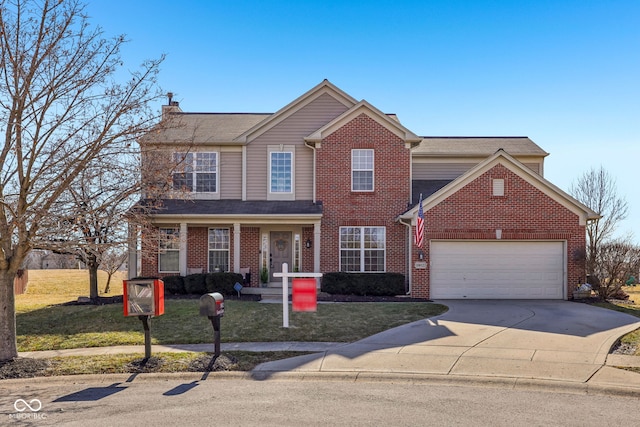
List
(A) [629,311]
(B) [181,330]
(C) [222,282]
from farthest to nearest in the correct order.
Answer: (C) [222,282], (A) [629,311], (B) [181,330]

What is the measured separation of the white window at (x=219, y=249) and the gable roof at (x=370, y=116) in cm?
496

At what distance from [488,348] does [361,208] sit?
435 inches

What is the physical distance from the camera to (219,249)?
21.8 metres

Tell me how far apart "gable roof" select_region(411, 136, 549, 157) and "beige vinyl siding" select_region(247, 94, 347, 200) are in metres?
4.35

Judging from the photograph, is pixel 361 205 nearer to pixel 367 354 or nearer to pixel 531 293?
pixel 531 293

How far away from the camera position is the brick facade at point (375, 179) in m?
21.1

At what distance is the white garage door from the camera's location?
18656 mm

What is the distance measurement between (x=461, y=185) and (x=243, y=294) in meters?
8.61

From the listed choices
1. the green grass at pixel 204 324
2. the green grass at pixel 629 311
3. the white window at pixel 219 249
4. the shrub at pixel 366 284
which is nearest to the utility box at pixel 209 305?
the green grass at pixel 204 324

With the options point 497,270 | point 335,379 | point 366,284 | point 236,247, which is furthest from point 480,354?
point 236,247

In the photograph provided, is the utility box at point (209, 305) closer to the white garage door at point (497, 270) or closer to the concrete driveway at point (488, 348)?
the concrete driveway at point (488, 348)

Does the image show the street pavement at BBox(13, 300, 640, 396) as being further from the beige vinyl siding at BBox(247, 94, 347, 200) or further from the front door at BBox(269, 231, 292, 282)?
the beige vinyl siding at BBox(247, 94, 347, 200)

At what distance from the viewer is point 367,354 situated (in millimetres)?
10312

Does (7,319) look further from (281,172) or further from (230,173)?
(281,172)
